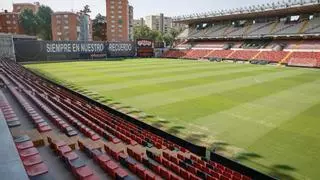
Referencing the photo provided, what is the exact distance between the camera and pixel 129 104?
52.3ft

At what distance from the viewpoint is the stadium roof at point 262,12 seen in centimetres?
4183

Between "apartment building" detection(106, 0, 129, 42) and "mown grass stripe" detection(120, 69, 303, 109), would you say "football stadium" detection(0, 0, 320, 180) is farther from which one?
"apartment building" detection(106, 0, 129, 42)

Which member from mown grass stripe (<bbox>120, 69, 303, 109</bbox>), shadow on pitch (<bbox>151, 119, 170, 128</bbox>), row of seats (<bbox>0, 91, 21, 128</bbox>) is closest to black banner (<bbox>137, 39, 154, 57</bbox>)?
mown grass stripe (<bbox>120, 69, 303, 109</bbox>)

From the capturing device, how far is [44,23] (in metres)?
95.8

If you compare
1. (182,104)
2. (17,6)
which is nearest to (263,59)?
(182,104)

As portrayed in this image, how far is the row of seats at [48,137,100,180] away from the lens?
240 inches

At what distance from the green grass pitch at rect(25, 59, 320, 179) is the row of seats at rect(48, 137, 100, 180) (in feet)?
15.5

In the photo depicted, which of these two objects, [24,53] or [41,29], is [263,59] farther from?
[41,29]

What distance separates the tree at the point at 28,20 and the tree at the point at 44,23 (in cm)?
130

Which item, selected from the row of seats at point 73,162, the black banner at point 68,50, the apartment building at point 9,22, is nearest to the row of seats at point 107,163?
the row of seats at point 73,162

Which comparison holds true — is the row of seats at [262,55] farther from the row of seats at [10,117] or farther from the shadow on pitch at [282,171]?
the row of seats at [10,117]

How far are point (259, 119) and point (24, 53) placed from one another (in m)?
44.4

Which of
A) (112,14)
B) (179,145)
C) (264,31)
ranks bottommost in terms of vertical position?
(179,145)

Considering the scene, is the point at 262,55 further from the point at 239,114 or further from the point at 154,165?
the point at 154,165
